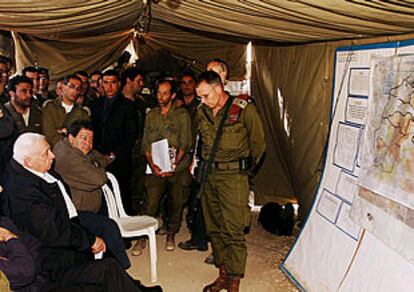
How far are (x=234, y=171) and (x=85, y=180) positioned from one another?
101 centimetres

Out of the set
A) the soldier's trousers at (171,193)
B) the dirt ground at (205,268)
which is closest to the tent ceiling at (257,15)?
the soldier's trousers at (171,193)

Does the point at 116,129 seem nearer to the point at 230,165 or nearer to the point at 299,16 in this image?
the point at 230,165

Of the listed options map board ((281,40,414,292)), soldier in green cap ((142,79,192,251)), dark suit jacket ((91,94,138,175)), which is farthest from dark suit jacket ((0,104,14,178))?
map board ((281,40,414,292))

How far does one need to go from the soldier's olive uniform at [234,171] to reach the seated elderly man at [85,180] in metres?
0.73

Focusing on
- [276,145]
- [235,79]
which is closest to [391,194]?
[276,145]

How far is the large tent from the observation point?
2186 millimetres

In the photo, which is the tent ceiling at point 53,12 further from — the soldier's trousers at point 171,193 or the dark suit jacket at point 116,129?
the soldier's trousers at point 171,193

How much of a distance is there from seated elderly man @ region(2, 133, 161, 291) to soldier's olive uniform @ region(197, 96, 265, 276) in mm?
851

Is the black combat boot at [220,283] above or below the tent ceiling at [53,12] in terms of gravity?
below

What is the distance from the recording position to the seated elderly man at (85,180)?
2.98 metres

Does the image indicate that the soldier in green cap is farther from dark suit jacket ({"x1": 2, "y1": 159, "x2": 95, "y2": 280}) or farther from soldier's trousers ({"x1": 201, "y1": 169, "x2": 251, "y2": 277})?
dark suit jacket ({"x1": 2, "y1": 159, "x2": 95, "y2": 280})

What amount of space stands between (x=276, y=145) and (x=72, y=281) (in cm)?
324

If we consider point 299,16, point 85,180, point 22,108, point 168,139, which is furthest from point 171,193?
point 299,16

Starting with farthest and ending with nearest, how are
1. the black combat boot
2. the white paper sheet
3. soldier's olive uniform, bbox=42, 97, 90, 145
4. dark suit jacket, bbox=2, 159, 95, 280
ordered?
the white paper sheet, soldier's olive uniform, bbox=42, 97, 90, 145, the black combat boot, dark suit jacket, bbox=2, 159, 95, 280
